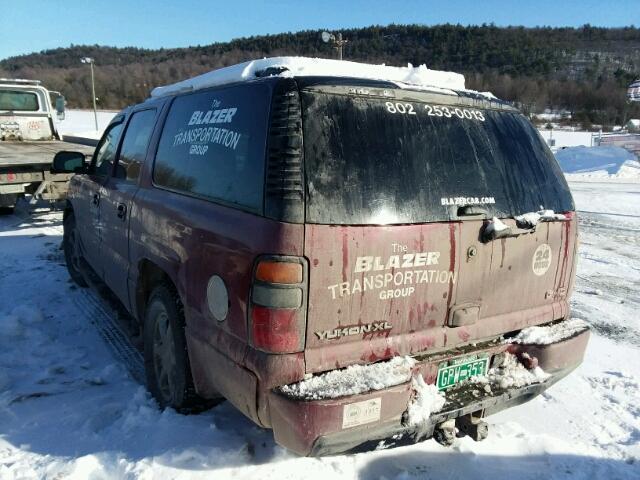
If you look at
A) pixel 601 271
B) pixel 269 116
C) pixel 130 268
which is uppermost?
pixel 269 116

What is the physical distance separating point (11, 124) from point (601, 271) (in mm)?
12608

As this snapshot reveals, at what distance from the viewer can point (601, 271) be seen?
678cm

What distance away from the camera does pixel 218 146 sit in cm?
267

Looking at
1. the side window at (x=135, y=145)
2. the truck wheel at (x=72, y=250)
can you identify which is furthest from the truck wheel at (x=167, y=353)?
the truck wheel at (x=72, y=250)

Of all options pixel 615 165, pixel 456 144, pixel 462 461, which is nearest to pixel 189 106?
pixel 456 144

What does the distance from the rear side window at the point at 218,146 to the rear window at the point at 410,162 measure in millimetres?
269

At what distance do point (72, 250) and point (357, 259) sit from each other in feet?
15.1

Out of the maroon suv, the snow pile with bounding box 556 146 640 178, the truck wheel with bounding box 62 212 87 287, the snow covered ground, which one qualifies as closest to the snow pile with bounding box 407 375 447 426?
the maroon suv

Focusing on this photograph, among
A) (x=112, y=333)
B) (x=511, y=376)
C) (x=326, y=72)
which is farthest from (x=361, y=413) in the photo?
(x=112, y=333)

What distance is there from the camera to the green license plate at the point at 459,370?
255cm

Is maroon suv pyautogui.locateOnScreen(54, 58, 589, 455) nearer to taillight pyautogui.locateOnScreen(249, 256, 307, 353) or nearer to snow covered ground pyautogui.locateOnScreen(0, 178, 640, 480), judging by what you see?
taillight pyautogui.locateOnScreen(249, 256, 307, 353)

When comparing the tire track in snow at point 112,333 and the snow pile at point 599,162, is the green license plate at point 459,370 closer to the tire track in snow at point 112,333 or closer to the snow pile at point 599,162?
the tire track in snow at point 112,333

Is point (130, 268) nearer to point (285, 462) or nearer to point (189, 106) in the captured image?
point (189, 106)

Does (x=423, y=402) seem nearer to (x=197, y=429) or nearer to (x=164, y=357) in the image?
(x=197, y=429)
